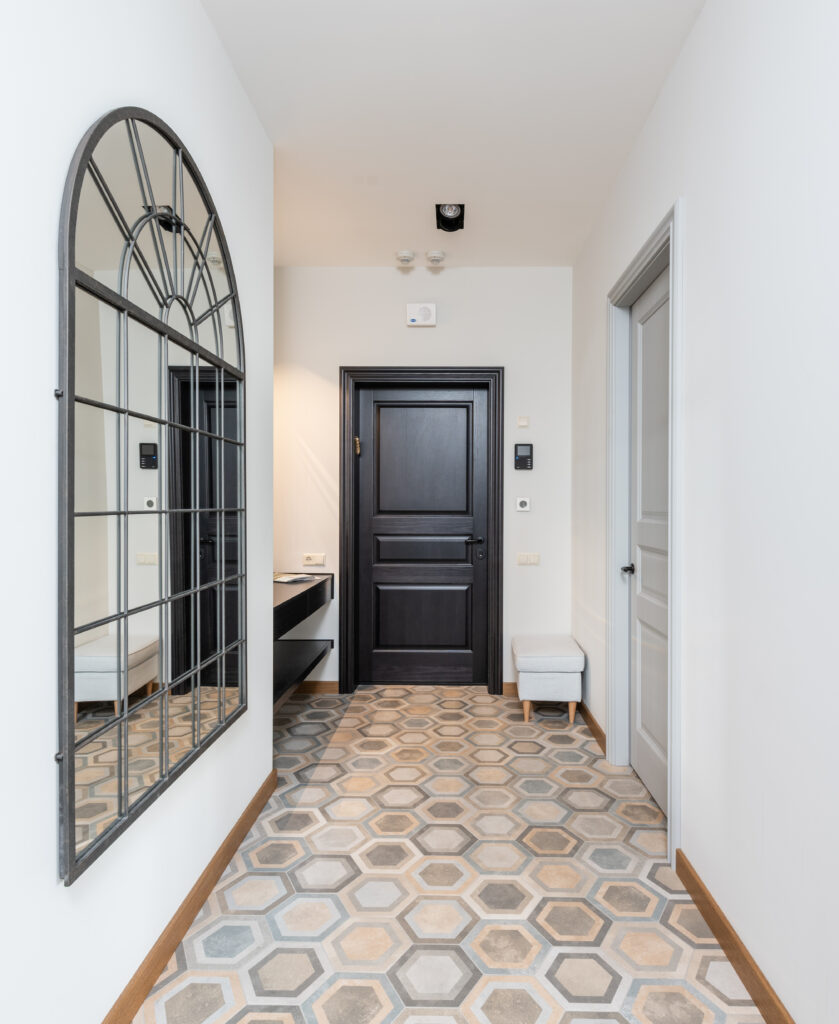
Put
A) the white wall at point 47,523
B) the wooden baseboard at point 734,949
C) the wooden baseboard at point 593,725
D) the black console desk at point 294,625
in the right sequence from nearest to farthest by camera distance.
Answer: the white wall at point 47,523 < the wooden baseboard at point 734,949 < the black console desk at point 294,625 < the wooden baseboard at point 593,725

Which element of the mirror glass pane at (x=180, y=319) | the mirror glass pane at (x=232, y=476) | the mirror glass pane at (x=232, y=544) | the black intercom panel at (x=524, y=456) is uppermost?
the mirror glass pane at (x=180, y=319)

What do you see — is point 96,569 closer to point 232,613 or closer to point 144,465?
point 144,465

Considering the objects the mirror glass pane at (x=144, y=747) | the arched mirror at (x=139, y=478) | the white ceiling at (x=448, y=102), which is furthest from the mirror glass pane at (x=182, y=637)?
the white ceiling at (x=448, y=102)

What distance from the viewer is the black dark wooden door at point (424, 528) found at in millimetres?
4211

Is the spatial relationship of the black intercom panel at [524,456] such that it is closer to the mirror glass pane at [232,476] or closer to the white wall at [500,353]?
the white wall at [500,353]

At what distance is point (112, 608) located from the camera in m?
1.42

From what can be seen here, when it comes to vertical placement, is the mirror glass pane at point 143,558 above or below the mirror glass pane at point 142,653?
above

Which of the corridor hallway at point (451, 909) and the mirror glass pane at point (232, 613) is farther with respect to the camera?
the mirror glass pane at point (232, 613)

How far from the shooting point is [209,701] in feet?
6.49

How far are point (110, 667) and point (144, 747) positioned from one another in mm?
262

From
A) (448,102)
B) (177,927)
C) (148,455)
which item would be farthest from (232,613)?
(448,102)

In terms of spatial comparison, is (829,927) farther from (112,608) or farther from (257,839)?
(257,839)

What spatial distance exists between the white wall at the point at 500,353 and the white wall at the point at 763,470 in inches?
71.9

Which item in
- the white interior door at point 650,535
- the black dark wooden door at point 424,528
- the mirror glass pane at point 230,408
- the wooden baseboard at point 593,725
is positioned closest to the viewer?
the mirror glass pane at point 230,408
